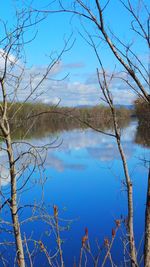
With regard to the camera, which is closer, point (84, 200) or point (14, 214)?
point (14, 214)

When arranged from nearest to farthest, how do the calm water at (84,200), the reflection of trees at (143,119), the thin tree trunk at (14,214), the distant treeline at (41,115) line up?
1. the thin tree trunk at (14,214)
2. the distant treeline at (41,115)
3. the reflection of trees at (143,119)
4. the calm water at (84,200)

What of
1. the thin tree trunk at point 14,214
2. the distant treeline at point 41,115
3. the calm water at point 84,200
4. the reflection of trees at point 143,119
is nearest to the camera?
the thin tree trunk at point 14,214

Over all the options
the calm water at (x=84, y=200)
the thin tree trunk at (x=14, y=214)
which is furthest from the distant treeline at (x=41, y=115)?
the calm water at (x=84, y=200)

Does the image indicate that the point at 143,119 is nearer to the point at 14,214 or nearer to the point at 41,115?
the point at 41,115

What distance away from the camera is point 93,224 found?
720 cm

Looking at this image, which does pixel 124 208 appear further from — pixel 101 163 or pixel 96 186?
pixel 101 163

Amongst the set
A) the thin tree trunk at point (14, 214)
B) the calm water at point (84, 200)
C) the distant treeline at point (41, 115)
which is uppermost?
the distant treeline at point (41, 115)

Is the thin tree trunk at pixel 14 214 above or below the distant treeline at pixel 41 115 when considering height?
below

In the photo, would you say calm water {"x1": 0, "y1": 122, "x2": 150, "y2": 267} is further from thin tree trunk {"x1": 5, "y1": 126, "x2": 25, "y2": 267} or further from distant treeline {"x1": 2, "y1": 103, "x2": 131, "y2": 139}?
thin tree trunk {"x1": 5, "y1": 126, "x2": 25, "y2": 267}

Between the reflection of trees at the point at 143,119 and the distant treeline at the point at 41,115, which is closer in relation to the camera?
the distant treeline at the point at 41,115

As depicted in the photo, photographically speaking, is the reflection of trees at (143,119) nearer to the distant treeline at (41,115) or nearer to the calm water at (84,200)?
the distant treeline at (41,115)

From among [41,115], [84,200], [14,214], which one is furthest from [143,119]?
[84,200]

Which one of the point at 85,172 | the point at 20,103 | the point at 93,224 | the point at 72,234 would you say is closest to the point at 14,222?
the point at 20,103

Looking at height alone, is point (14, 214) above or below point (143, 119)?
below
